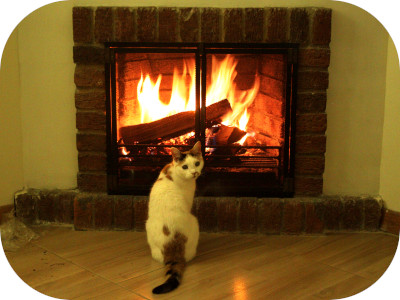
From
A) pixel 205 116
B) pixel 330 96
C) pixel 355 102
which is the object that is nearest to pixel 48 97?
pixel 205 116

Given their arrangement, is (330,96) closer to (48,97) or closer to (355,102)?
(355,102)

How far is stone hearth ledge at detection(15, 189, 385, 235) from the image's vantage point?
2.19 meters

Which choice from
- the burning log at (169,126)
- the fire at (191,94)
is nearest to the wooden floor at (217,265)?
the burning log at (169,126)

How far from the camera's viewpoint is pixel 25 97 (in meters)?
2.29

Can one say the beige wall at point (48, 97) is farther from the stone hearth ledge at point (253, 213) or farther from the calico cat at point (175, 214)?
the calico cat at point (175, 214)

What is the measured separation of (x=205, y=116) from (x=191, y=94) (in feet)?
0.45

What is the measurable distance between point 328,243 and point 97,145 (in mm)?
1250

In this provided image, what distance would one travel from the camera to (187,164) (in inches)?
71.7

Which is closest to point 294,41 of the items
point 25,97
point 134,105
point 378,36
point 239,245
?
point 378,36

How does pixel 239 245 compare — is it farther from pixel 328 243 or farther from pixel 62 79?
pixel 62 79

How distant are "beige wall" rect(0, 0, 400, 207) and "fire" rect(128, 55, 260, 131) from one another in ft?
1.05

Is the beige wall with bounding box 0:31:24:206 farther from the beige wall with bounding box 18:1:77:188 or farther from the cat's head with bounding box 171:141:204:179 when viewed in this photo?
the cat's head with bounding box 171:141:204:179

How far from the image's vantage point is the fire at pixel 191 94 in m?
2.18

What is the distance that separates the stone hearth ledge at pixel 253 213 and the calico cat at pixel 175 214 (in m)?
0.35
